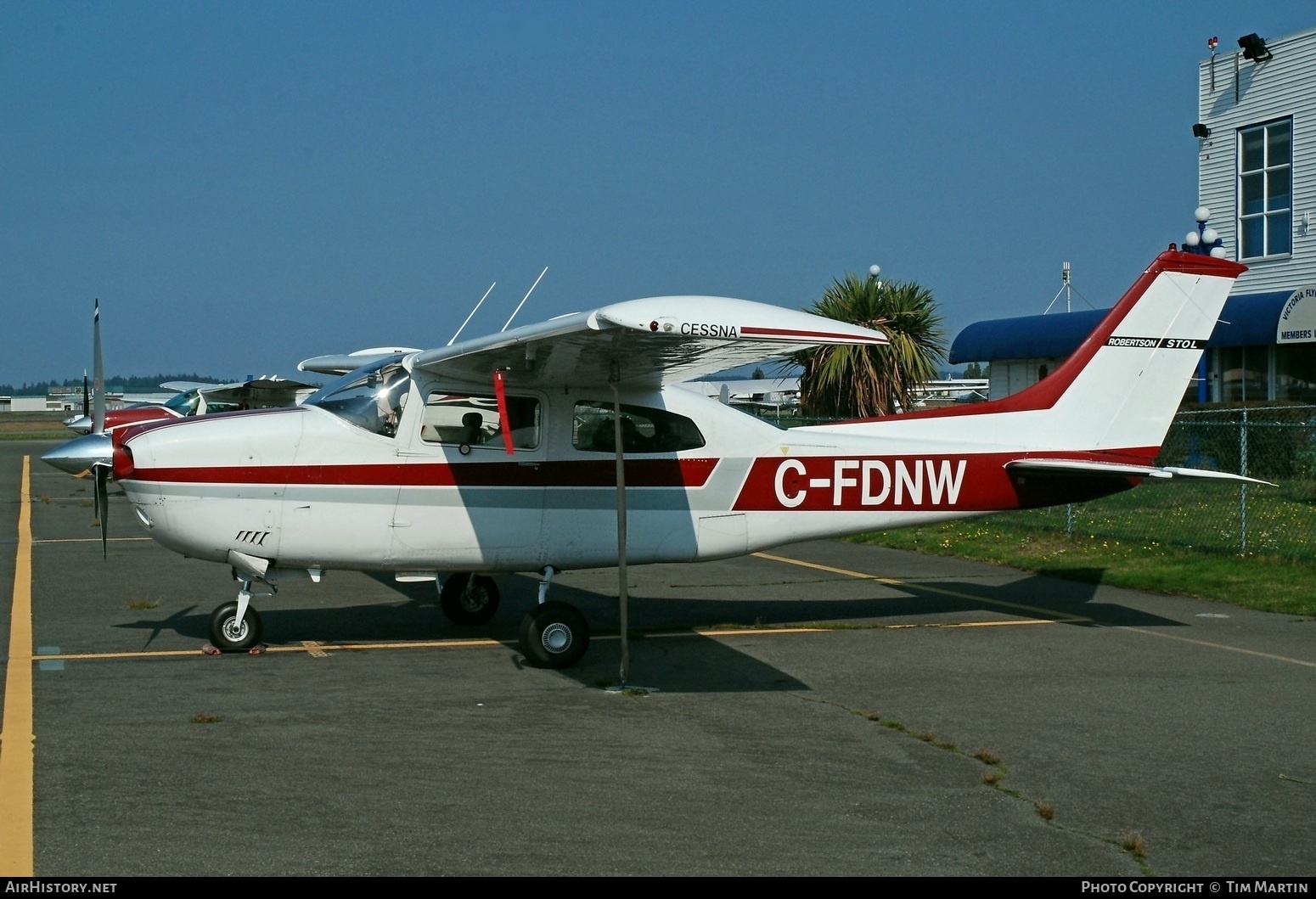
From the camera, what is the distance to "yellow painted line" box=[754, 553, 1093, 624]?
36.1 ft

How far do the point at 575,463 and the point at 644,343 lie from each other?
1.84 meters

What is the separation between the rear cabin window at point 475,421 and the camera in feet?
29.6

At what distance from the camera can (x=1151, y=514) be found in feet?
55.6

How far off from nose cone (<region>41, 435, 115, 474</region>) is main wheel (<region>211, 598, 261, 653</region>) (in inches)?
58.8

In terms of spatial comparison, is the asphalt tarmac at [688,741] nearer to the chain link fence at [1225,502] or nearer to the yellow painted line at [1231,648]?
the yellow painted line at [1231,648]

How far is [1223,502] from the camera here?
695 inches

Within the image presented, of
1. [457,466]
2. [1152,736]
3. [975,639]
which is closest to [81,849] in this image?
[457,466]

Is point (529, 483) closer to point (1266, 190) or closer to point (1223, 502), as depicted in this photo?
point (1223, 502)

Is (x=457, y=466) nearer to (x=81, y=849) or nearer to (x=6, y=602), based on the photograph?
(x=81, y=849)

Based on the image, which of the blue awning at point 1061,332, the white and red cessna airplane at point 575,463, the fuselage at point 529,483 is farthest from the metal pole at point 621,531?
the blue awning at point 1061,332

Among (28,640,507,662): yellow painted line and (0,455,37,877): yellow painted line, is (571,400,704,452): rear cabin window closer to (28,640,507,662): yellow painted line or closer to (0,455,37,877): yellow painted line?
(28,640,507,662): yellow painted line

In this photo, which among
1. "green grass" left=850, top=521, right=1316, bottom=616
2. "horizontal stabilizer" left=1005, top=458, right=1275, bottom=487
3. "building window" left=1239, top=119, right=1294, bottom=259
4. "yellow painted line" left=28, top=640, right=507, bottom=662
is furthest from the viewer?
"building window" left=1239, top=119, right=1294, bottom=259

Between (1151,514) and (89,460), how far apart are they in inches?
522

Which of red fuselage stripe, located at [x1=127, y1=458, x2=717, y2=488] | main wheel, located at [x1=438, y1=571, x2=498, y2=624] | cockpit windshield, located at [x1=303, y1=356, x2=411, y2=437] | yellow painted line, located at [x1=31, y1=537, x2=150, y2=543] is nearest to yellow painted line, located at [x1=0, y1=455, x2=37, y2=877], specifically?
red fuselage stripe, located at [x1=127, y1=458, x2=717, y2=488]
